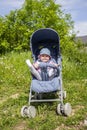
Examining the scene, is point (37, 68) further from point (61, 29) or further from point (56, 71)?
point (61, 29)

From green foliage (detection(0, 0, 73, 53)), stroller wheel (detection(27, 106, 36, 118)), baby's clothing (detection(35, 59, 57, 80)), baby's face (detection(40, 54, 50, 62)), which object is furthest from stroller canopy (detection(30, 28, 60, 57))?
green foliage (detection(0, 0, 73, 53))

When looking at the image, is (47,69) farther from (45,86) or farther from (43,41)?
(43,41)

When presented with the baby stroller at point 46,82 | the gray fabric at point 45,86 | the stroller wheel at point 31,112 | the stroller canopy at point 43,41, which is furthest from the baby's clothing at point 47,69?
the stroller wheel at point 31,112

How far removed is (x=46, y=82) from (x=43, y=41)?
54.0 inches

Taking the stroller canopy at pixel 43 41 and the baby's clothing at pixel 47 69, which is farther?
the stroller canopy at pixel 43 41

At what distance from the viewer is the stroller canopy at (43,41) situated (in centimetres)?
735

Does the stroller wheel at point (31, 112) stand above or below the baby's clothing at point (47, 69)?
below

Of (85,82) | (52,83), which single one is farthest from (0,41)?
(52,83)

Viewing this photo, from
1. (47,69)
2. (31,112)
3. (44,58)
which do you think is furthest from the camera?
(44,58)

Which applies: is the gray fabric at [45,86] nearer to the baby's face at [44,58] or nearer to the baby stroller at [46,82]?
the baby stroller at [46,82]

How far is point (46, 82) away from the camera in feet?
21.4

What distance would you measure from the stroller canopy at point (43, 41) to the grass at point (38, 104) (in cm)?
115

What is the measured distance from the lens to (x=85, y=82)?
912cm

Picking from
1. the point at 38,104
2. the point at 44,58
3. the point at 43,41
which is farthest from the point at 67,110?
the point at 43,41
